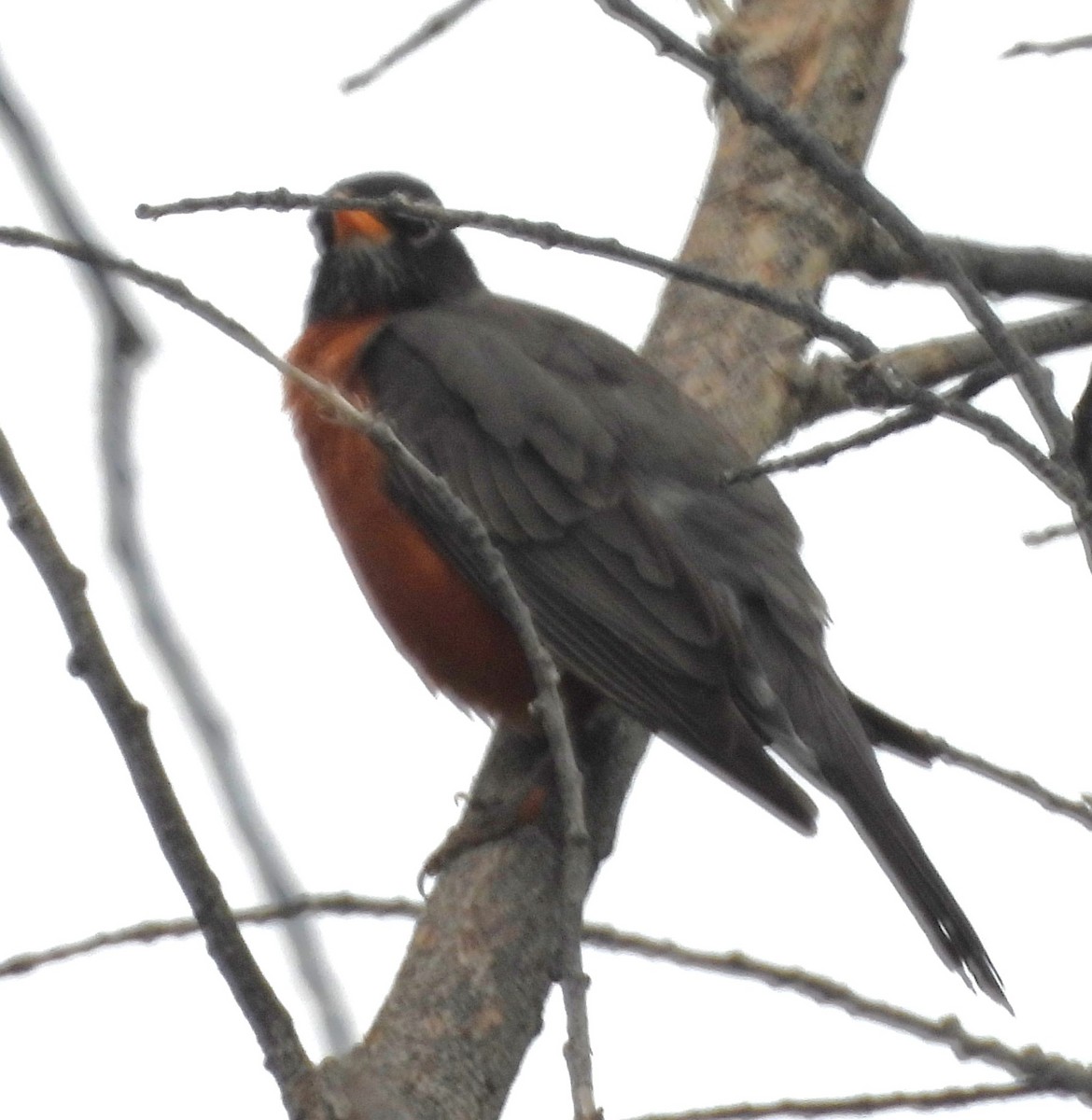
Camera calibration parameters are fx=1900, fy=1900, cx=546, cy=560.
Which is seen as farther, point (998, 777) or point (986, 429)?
point (998, 777)

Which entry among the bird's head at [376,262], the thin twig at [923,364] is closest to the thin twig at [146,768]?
the thin twig at [923,364]

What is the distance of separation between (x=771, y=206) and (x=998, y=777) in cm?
254

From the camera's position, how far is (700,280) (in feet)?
6.24

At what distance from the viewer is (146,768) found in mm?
1579

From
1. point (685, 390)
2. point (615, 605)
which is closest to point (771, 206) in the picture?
point (685, 390)

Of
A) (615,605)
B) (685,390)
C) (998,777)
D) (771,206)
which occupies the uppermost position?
(771,206)

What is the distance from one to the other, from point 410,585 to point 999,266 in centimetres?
158

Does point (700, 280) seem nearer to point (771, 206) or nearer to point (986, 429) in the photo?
point (986, 429)

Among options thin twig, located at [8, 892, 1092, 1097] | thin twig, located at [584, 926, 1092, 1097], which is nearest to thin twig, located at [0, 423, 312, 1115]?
thin twig, located at [8, 892, 1092, 1097]

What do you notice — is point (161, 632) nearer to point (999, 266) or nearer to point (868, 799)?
point (868, 799)

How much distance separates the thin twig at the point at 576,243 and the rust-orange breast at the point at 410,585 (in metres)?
1.77

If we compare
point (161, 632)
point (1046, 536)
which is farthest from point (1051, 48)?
point (161, 632)

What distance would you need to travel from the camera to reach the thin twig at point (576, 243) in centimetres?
188

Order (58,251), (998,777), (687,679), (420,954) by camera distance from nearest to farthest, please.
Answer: (58,251) → (998,777) → (420,954) → (687,679)
